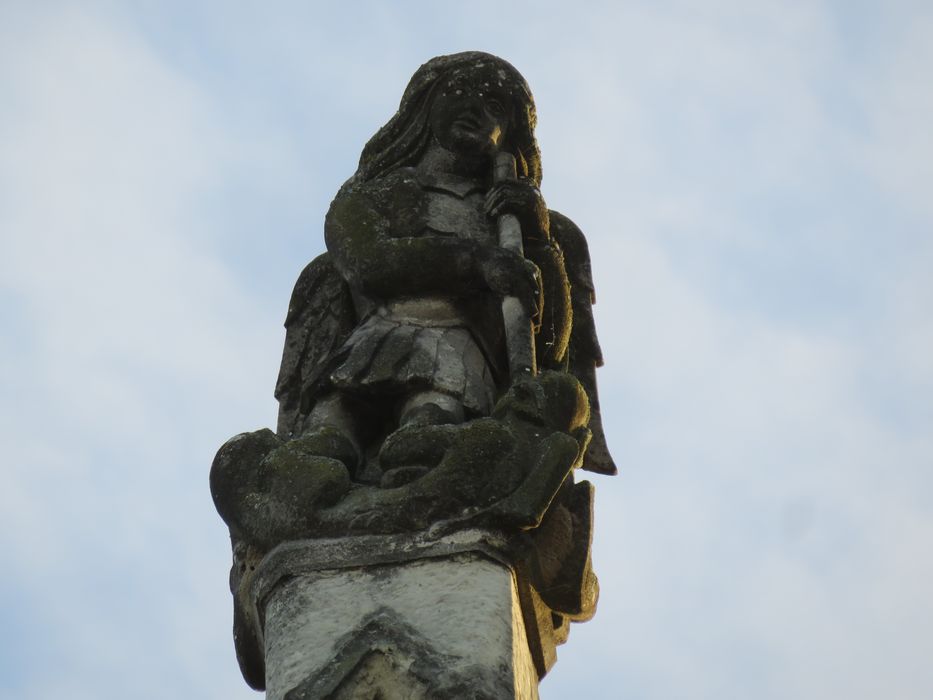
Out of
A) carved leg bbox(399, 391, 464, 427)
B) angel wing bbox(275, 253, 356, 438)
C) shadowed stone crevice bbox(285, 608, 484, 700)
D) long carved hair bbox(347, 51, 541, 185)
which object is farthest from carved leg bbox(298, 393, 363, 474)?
long carved hair bbox(347, 51, 541, 185)

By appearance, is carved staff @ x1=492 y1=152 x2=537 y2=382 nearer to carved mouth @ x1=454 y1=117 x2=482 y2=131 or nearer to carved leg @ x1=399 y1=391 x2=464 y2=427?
carved leg @ x1=399 y1=391 x2=464 y2=427

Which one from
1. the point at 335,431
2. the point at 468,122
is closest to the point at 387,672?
the point at 335,431

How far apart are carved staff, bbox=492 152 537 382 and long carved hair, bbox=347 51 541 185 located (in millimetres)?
840

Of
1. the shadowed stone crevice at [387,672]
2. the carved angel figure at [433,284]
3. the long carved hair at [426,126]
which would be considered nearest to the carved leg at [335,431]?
the carved angel figure at [433,284]

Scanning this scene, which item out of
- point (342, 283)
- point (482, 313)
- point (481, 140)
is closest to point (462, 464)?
point (482, 313)

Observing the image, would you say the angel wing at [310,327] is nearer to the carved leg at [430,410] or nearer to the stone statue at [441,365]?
the stone statue at [441,365]

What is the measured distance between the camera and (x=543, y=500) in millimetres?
4871

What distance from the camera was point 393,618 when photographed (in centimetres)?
459

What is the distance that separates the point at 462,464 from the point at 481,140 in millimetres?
2439

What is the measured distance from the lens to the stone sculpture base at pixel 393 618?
443cm

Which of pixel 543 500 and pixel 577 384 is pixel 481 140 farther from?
pixel 543 500

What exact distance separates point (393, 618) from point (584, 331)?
248cm

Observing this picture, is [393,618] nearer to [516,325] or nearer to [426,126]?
[516,325]

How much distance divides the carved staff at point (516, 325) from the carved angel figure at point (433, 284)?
44 millimetres
